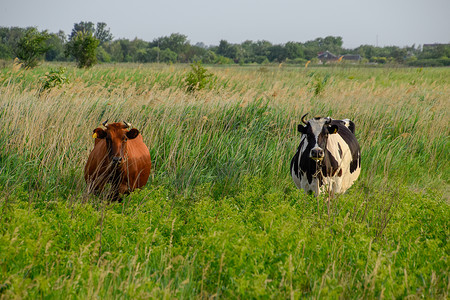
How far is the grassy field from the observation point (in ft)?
10.5

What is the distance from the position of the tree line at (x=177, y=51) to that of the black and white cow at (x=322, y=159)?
21081 mm

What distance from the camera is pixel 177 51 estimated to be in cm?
10300

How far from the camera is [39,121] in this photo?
6.56 metres

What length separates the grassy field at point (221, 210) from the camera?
3207mm

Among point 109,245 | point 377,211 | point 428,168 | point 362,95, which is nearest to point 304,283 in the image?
point 109,245

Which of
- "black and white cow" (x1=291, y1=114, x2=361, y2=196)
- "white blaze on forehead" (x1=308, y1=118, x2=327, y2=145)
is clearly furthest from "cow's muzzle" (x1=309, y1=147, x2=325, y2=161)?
"white blaze on forehead" (x1=308, y1=118, x2=327, y2=145)

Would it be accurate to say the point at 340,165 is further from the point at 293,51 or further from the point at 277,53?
the point at 277,53

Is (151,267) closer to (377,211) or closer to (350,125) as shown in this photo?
(377,211)

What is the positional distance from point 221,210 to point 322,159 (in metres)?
1.41

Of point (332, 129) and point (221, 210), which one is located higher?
point (332, 129)

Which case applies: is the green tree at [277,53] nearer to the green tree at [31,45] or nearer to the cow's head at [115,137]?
the green tree at [31,45]

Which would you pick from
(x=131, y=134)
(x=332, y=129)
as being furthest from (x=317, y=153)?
(x=131, y=134)

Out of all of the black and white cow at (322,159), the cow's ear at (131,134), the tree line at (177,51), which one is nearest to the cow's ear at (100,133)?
the cow's ear at (131,134)

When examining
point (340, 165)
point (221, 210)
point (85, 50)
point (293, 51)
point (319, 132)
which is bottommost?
point (221, 210)
